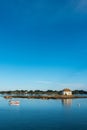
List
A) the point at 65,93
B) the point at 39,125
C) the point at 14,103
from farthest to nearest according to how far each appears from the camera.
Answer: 1. the point at 65,93
2. the point at 14,103
3. the point at 39,125

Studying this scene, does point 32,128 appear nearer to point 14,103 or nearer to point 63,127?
point 63,127

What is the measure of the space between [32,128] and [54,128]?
3.76 metres

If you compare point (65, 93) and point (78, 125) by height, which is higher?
point (65, 93)

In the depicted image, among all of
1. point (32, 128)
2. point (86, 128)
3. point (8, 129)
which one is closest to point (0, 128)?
point (8, 129)

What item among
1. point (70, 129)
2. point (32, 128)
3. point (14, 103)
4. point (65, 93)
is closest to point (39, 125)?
point (32, 128)

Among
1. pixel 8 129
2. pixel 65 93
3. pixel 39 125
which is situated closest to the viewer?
pixel 8 129

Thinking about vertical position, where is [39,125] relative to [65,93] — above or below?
below

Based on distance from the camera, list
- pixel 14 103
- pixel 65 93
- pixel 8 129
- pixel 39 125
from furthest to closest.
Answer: pixel 65 93, pixel 14 103, pixel 39 125, pixel 8 129

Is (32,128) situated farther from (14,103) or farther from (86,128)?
(14,103)

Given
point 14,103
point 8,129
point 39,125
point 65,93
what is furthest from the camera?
point 65,93

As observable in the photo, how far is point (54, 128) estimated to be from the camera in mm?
42469

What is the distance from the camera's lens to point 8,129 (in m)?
41.5

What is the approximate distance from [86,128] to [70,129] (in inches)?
117

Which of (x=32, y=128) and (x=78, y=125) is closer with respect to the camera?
(x=32, y=128)
